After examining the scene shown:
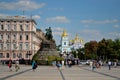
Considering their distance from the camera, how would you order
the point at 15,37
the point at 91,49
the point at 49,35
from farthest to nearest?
the point at 91,49 < the point at 15,37 < the point at 49,35

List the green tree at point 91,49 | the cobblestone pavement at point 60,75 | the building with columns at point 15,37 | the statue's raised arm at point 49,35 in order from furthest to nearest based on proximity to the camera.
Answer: the green tree at point 91,49, the building with columns at point 15,37, the statue's raised arm at point 49,35, the cobblestone pavement at point 60,75

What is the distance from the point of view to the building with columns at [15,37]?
13738cm

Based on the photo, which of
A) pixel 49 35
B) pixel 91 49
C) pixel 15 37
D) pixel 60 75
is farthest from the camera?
pixel 91 49

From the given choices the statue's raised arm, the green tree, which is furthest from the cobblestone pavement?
the green tree

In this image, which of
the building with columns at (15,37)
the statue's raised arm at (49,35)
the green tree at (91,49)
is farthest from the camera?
the green tree at (91,49)

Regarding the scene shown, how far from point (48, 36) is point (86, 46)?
106 meters

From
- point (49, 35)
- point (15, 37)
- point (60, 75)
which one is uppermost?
point (15, 37)

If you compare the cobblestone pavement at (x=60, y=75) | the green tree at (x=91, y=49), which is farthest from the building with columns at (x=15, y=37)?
the cobblestone pavement at (x=60, y=75)

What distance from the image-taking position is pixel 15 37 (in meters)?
138

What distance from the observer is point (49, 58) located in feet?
253

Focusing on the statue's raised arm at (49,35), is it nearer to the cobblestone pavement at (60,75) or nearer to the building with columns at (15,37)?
the building with columns at (15,37)

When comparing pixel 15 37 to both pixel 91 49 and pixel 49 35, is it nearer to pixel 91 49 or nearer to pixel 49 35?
pixel 49 35

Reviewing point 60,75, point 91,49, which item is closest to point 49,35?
point 60,75

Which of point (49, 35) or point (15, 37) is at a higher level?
point (15, 37)
